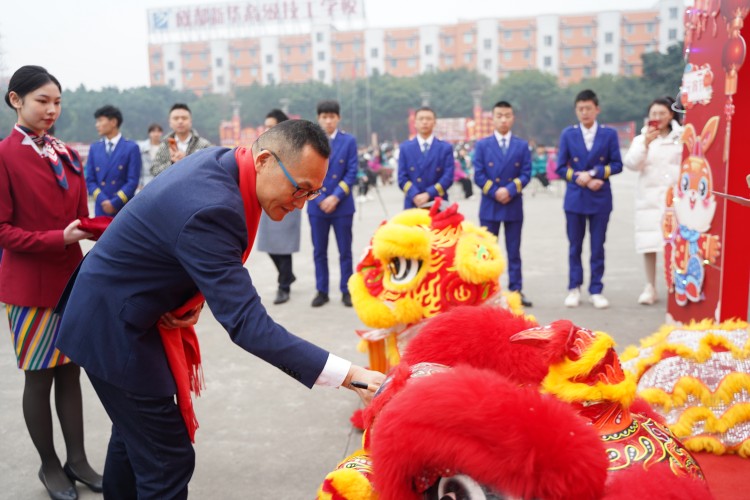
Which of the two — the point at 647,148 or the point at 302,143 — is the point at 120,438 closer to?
the point at 302,143

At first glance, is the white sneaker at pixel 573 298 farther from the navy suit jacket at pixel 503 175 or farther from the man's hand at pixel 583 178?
the man's hand at pixel 583 178

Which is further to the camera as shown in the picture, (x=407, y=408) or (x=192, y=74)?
(x=192, y=74)

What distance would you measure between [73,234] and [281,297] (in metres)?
3.41

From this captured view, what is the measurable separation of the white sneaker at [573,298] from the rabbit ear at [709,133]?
5.77 ft

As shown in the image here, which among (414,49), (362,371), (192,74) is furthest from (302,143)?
(414,49)

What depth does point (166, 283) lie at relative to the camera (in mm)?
1721

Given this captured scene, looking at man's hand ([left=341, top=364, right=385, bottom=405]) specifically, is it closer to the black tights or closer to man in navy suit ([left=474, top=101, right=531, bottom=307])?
the black tights

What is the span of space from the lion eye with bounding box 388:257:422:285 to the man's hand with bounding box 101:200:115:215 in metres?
3.43

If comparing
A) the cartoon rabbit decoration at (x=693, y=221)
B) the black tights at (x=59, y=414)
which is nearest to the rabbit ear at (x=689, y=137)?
the cartoon rabbit decoration at (x=693, y=221)

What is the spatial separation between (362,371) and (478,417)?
507 mm

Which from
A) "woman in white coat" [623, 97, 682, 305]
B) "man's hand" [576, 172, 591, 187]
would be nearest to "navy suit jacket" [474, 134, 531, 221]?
"man's hand" [576, 172, 591, 187]

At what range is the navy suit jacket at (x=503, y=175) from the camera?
5371 mm

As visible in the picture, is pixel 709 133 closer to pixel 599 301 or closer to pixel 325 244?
pixel 599 301

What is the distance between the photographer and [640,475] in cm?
135
